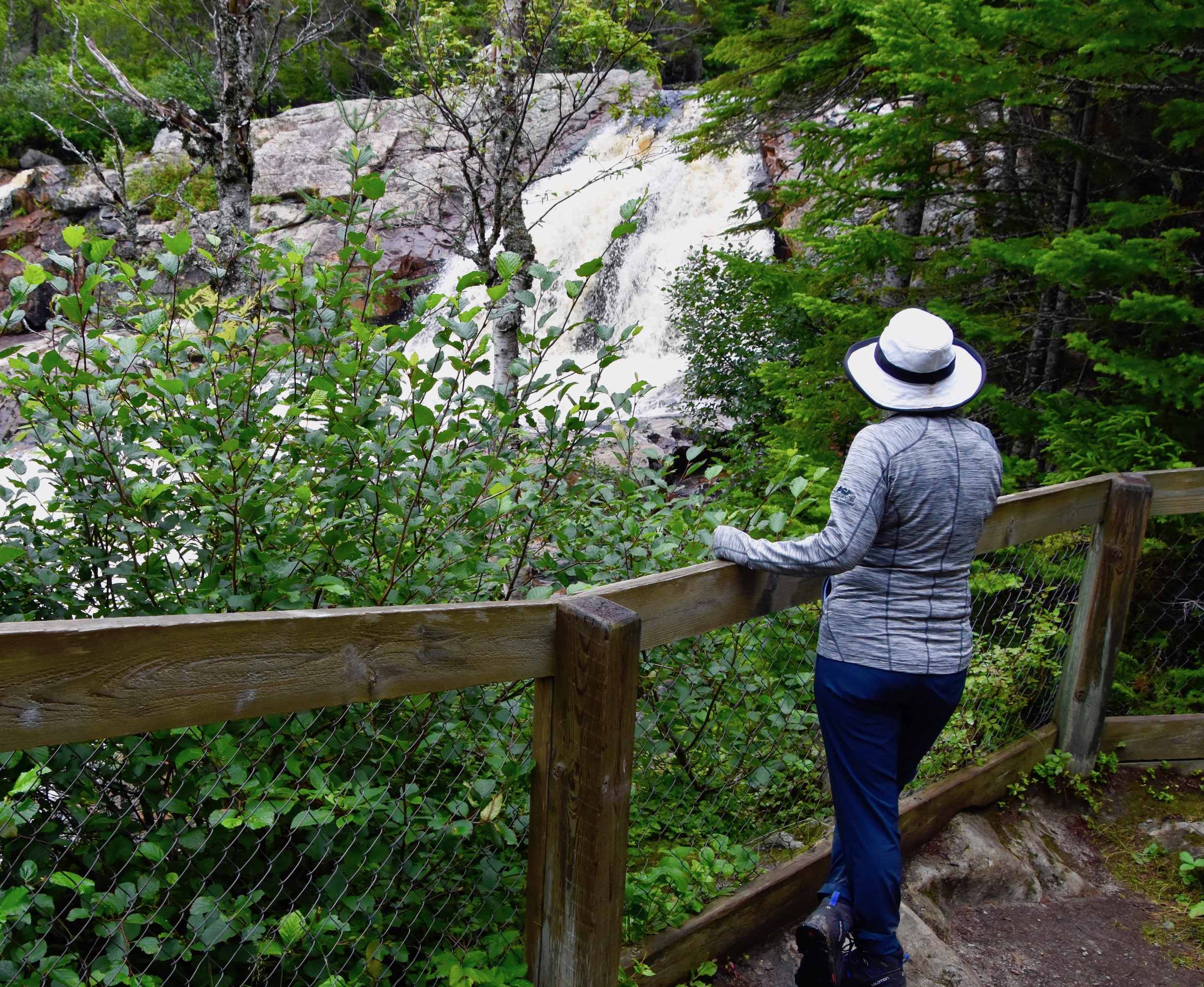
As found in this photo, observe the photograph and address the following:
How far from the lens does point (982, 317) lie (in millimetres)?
5953

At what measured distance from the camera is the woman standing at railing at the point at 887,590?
2273mm

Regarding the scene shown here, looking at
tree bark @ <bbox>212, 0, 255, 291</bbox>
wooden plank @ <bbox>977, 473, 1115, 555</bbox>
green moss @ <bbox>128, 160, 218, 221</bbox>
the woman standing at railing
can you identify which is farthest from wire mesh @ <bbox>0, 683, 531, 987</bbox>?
green moss @ <bbox>128, 160, 218, 221</bbox>

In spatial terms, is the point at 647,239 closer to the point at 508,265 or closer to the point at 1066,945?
the point at 1066,945

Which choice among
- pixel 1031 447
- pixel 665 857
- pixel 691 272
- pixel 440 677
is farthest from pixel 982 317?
pixel 691 272

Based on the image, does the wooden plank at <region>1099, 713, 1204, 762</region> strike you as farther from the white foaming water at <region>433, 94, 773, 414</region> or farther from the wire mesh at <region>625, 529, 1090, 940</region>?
the white foaming water at <region>433, 94, 773, 414</region>

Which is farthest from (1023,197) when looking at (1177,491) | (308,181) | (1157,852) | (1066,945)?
(308,181)

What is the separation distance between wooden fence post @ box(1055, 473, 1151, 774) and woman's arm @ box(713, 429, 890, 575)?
80.6 inches

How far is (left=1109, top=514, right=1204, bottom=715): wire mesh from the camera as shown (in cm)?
472

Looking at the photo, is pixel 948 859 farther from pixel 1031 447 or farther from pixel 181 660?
pixel 1031 447

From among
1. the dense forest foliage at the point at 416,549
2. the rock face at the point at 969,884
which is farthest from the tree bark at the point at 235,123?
the rock face at the point at 969,884

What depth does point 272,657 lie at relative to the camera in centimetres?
146

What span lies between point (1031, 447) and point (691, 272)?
649 centimetres

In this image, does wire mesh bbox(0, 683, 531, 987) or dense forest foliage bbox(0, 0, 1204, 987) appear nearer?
wire mesh bbox(0, 683, 531, 987)

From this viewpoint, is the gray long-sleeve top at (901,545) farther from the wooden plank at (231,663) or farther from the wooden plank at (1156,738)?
the wooden plank at (1156,738)
